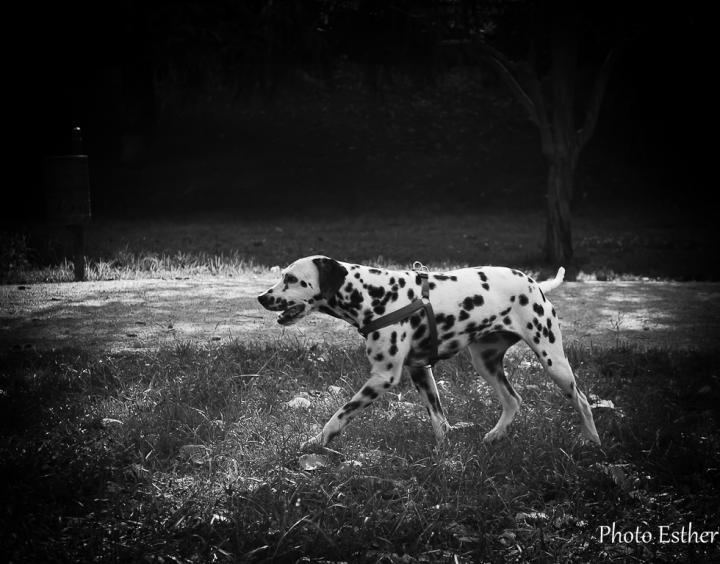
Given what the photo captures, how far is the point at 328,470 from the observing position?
4723 mm

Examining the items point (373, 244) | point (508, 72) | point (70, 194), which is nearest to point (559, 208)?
point (508, 72)

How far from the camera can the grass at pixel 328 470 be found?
13.2ft

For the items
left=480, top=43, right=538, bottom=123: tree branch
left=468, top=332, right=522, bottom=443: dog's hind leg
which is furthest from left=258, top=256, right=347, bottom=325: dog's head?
left=480, top=43, right=538, bottom=123: tree branch

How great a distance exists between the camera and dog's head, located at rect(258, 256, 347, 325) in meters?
4.82

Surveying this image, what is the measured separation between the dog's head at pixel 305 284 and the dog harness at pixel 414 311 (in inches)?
12.6

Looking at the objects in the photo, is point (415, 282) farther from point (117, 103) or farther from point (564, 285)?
point (117, 103)

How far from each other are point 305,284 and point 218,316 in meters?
4.07

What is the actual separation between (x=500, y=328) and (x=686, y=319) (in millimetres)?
4484

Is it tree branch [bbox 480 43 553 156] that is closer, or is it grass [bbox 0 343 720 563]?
grass [bbox 0 343 720 563]

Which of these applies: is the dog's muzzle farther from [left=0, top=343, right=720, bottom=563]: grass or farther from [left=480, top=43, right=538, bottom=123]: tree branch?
[left=480, top=43, right=538, bottom=123]: tree branch

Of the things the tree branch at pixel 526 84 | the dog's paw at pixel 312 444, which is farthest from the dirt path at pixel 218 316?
the tree branch at pixel 526 84

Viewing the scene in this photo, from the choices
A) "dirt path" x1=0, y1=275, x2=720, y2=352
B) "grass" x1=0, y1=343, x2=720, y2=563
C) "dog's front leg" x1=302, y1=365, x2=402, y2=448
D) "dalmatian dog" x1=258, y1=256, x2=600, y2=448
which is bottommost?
"grass" x1=0, y1=343, x2=720, y2=563

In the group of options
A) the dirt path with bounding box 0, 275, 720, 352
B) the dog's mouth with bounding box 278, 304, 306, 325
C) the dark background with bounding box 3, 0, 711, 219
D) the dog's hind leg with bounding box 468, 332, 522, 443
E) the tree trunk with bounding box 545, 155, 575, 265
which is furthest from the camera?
the tree trunk with bounding box 545, 155, 575, 265

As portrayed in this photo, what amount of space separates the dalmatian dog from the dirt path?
2.56 metres
